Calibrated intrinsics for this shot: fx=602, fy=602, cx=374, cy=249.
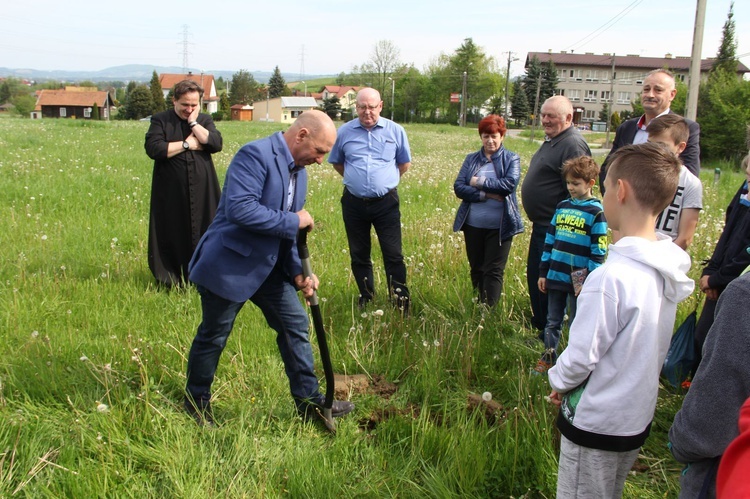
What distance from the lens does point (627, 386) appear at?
2.44 meters

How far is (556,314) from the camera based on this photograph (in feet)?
15.5

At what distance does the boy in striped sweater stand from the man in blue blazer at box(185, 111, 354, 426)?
1774mm

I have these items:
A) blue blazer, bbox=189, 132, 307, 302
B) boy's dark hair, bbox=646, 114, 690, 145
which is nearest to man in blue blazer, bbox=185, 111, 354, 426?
blue blazer, bbox=189, 132, 307, 302

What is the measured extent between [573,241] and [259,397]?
252 cm

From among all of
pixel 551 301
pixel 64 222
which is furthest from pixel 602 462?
pixel 64 222

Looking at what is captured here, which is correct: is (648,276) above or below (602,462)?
above

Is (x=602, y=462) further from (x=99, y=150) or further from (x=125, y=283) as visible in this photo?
(x=99, y=150)

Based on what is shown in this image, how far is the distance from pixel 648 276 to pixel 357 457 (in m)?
1.94

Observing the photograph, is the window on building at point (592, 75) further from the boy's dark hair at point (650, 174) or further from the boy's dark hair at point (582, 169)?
the boy's dark hair at point (650, 174)

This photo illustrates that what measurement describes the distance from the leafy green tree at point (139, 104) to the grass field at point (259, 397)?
89.2 meters

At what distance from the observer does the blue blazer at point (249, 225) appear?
346 centimetres

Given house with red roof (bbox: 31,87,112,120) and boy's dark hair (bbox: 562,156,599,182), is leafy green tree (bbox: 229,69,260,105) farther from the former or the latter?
boy's dark hair (bbox: 562,156,599,182)

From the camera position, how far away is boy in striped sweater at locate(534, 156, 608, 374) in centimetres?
439

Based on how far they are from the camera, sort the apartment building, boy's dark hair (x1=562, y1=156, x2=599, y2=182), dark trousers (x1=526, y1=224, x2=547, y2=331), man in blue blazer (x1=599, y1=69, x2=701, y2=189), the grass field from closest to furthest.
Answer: the grass field < boy's dark hair (x1=562, y1=156, x2=599, y2=182) < man in blue blazer (x1=599, y1=69, x2=701, y2=189) < dark trousers (x1=526, y1=224, x2=547, y2=331) < the apartment building
